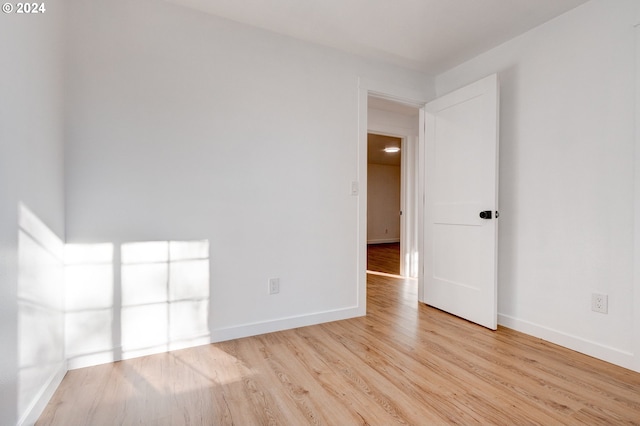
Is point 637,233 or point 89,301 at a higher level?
point 637,233

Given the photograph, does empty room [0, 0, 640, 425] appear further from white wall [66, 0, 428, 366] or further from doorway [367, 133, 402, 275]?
doorway [367, 133, 402, 275]

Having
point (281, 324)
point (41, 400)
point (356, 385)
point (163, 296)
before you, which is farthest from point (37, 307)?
point (356, 385)

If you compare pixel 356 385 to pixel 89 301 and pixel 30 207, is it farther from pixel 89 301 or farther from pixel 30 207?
pixel 30 207

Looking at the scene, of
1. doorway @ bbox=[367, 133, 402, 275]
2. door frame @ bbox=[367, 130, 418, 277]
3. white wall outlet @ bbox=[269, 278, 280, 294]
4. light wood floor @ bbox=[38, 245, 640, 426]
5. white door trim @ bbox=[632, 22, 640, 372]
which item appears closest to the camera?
light wood floor @ bbox=[38, 245, 640, 426]

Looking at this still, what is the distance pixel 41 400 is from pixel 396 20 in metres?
3.09

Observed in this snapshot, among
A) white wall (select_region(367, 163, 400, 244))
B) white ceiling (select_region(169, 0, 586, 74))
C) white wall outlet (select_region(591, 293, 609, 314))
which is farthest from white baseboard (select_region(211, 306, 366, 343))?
white wall (select_region(367, 163, 400, 244))

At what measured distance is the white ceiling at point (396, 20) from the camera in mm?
2076

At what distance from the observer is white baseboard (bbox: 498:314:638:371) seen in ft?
6.17

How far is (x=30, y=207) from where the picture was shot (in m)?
1.35

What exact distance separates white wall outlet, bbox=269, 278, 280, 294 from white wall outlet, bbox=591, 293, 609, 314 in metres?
2.20

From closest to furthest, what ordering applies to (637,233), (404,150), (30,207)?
(30,207) < (637,233) < (404,150)

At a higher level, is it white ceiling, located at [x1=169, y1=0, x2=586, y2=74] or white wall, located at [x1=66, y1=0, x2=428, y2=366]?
white ceiling, located at [x1=169, y1=0, x2=586, y2=74]

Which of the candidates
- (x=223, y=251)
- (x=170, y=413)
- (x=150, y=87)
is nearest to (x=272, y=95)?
(x=150, y=87)

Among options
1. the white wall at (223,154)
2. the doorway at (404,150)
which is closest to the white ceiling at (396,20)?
the white wall at (223,154)
